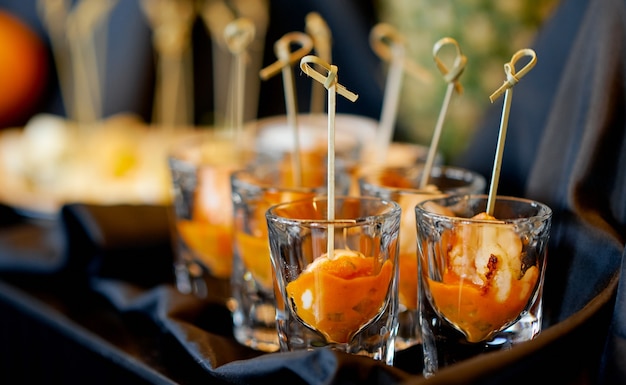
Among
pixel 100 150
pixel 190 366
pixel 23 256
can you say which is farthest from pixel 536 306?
pixel 100 150

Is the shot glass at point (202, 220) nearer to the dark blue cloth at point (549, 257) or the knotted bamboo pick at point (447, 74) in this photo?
the dark blue cloth at point (549, 257)

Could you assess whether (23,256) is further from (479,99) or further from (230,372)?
(479,99)

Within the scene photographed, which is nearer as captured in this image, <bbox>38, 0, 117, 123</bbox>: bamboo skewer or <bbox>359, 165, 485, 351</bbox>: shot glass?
<bbox>359, 165, 485, 351</bbox>: shot glass

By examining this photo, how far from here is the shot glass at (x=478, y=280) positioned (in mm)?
417

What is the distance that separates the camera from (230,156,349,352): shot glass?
542 mm

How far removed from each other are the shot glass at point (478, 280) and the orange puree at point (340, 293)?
33 mm

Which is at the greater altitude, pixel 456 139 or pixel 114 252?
pixel 456 139

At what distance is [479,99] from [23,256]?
1.77ft

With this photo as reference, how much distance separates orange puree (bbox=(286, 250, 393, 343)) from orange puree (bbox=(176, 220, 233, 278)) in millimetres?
218

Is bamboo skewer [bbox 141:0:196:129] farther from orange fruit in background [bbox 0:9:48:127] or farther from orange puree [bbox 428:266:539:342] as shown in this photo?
orange puree [bbox 428:266:539:342]

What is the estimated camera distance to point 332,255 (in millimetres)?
428

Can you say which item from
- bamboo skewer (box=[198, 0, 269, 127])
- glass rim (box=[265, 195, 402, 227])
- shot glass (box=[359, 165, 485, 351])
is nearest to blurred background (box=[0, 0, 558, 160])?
bamboo skewer (box=[198, 0, 269, 127])

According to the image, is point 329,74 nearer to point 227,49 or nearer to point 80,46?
point 227,49

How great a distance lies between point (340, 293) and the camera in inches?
16.7
